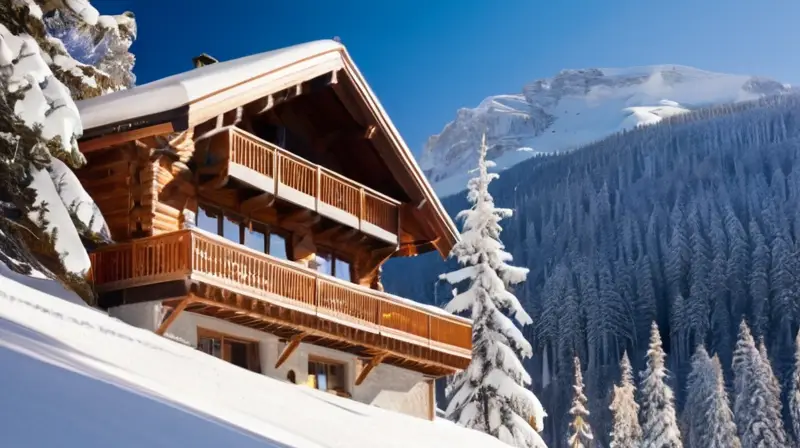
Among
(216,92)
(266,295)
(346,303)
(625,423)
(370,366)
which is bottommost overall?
(266,295)

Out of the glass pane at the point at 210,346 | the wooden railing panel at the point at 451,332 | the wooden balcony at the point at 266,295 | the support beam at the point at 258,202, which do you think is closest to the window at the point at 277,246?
the support beam at the point at 258,202

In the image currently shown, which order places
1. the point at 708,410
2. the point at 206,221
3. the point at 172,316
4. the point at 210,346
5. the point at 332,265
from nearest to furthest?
the point at 172,316 < the point at 210,346 < the point at 206,221 < the point at 332,265 < the point at 708,410

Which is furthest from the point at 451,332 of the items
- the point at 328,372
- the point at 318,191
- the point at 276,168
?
the point at 276,168

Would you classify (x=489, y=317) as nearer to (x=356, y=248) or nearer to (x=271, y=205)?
(x=356, y=248)

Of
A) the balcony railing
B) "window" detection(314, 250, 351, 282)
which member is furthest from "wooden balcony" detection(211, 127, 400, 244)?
the balcony railing

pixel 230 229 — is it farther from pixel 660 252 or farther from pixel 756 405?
pixel 660 252

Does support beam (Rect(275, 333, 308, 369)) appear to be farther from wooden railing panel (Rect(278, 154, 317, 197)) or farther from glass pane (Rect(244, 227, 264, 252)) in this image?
wooden railing panel (Rect(278, 154, 317, 197))

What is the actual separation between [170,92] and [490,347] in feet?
57.5

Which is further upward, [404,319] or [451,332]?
[451,332]

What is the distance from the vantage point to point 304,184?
22391mm

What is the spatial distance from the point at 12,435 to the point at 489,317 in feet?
88.8

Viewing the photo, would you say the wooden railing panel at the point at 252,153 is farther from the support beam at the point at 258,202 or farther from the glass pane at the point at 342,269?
the glass pane at the point at 342,269

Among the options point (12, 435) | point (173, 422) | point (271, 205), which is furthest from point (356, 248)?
point (12, 435)

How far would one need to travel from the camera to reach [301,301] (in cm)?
2039
